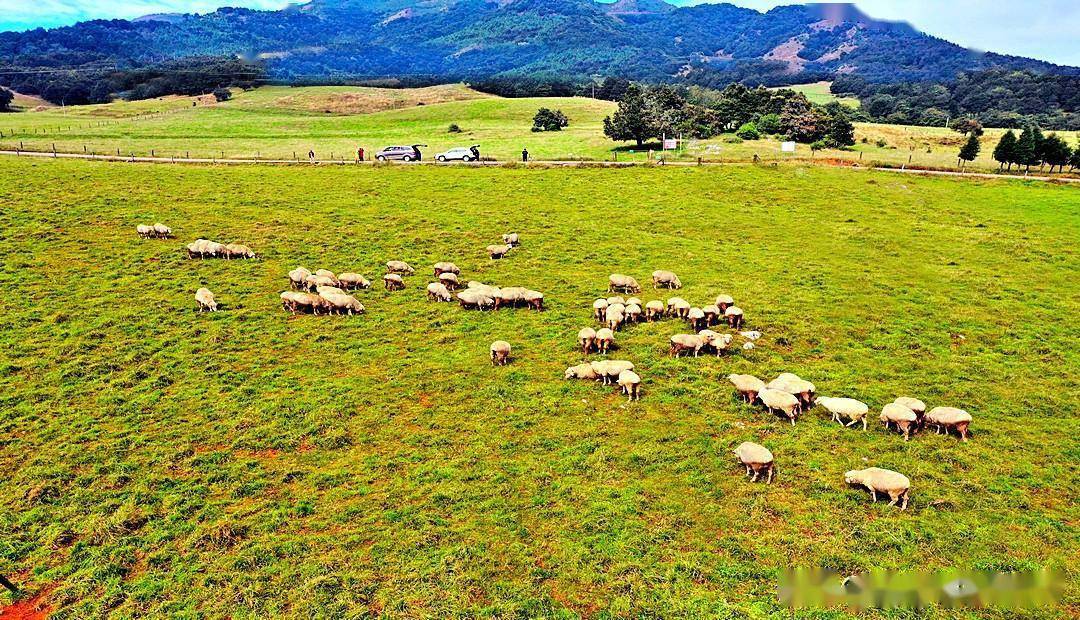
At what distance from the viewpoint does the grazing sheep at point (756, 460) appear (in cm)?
1529

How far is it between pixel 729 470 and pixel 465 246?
984 inches

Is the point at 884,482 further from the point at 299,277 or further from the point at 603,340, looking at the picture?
the point at 299,277

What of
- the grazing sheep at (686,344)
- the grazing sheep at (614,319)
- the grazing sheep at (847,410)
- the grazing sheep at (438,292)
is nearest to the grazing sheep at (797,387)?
the grazing sheep at (847,410)

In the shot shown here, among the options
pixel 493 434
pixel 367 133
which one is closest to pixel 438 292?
pixel 493 434

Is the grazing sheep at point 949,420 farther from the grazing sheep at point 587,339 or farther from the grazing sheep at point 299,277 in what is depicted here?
the grazing sheep at point 299,277

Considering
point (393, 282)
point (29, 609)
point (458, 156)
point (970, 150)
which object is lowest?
point (29, 609)

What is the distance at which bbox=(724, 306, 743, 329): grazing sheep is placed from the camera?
24891mm

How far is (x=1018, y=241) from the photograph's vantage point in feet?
123

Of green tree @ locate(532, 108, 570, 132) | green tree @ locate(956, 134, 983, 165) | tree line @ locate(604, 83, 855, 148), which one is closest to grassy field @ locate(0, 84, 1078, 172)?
green tree @ locate(956, 134, 983, 165)

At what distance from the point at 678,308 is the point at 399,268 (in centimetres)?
1480

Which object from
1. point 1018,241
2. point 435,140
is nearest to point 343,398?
point 1018,241

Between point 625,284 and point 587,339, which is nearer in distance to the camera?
point 587,339

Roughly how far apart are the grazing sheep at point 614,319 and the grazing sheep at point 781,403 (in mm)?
7536

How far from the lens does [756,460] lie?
15.3 m
